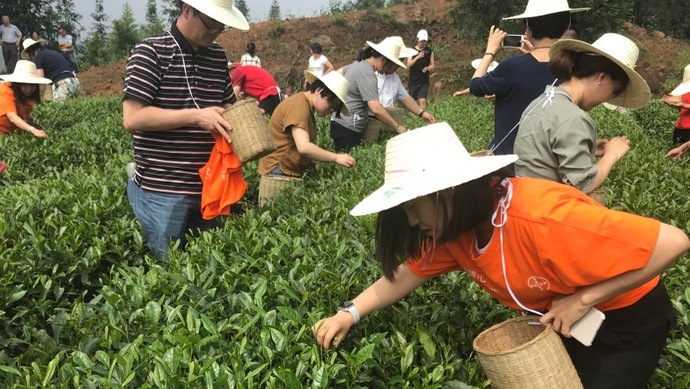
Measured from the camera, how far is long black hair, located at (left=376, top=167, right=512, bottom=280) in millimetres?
1673

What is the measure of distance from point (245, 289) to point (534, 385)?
1.37 m

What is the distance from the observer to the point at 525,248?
1683 mm

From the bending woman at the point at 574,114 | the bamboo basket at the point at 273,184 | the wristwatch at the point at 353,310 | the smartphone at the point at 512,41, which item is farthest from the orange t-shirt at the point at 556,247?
the smartphone at the point at 512,41

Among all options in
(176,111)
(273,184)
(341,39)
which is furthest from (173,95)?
(341,39)

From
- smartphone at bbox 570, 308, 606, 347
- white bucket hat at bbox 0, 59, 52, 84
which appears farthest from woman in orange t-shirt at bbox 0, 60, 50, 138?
smartphone at bbox 570, 308, 606, 347

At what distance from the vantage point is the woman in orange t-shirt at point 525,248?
1563 millimetres

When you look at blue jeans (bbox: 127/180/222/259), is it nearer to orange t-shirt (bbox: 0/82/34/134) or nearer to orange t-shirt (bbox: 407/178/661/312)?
orange t-shirt (bbox: 407/178/661/312)

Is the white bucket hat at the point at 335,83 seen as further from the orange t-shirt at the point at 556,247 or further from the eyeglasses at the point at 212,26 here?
the orange t-shirt at the point at 556,247

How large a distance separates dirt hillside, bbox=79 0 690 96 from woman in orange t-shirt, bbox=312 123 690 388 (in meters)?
22.9

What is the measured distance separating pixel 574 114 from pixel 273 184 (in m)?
2.64

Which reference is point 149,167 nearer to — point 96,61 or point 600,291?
point 600,291

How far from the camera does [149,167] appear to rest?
329 centimetres

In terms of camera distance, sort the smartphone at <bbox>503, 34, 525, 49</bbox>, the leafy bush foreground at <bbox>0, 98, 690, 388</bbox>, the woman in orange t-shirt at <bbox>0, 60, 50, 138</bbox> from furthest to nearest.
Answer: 1. the woman in orange t-shirt at <bbox>0, 60, 50, 138</bbox>
2. the smartphone at <bbox>503, 34, 525, 49</bbox>
3. the leafy bush foreground at <bbox>0, 98, 690, 388</bbox>

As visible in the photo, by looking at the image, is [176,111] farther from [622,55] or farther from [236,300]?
[622,55]
